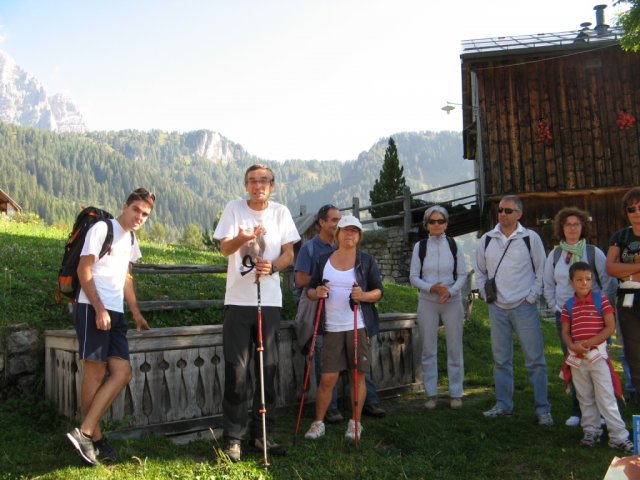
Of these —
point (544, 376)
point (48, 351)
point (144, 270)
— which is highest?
point (144, 270)

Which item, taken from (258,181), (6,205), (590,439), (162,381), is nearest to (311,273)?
(258,181)

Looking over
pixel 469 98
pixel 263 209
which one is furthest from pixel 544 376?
pixel 469 98

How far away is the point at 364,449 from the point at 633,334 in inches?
99.9

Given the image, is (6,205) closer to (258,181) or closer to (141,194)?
(141,194)

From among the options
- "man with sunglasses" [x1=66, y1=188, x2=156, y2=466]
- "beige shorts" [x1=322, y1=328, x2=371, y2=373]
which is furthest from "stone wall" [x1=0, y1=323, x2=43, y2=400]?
"beige shorts" [x1=322, y1=328, x2=371, y2=373]

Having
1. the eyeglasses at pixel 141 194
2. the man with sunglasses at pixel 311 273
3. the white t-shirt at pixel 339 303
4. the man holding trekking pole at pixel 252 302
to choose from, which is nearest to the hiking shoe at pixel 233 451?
the man holding trekking pole at pixel 252 302

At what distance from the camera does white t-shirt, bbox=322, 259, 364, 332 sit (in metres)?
5.20

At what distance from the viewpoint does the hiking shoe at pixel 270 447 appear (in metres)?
4.48

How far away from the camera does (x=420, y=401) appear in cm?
677

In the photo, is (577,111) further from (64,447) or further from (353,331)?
(64,447)

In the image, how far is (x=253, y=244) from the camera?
4633 mm

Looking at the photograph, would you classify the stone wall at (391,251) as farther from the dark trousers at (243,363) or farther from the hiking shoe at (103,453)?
the hiking shoe at (103,453)

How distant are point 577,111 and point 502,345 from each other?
12.7 metres

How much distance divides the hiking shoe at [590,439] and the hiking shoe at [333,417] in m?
2.21
